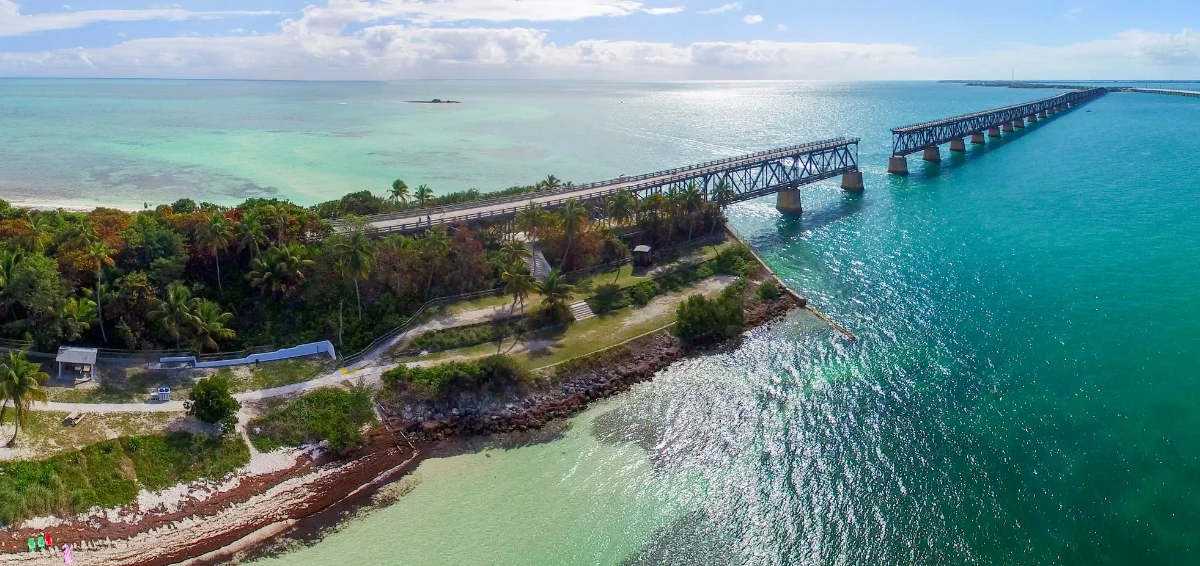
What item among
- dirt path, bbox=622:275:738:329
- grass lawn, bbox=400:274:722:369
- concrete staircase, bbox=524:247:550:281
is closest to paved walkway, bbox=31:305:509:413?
grass lawn, bbox=400:274:722:369

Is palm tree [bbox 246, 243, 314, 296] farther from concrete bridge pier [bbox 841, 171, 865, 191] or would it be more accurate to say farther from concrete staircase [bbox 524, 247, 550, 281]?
concrete bridge pier [bbox 841, 171, 865, 191]

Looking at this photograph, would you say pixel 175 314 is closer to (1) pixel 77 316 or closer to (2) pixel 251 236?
(1) pixel 77 316

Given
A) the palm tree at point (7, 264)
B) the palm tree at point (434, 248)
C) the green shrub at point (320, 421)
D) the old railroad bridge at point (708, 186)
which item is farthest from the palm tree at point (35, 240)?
A: the palm tree at point (434, 248)

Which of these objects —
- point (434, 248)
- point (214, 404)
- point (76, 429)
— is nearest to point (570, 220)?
point (434, 248)

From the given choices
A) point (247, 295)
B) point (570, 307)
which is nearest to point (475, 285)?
point (570, 307)

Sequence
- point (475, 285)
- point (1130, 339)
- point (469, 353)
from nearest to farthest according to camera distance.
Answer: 1. point (469, 353)
2. point (1130, 339)
3. point (475, 285)

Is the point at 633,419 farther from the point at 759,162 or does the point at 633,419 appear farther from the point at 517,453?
the point at 759,162
